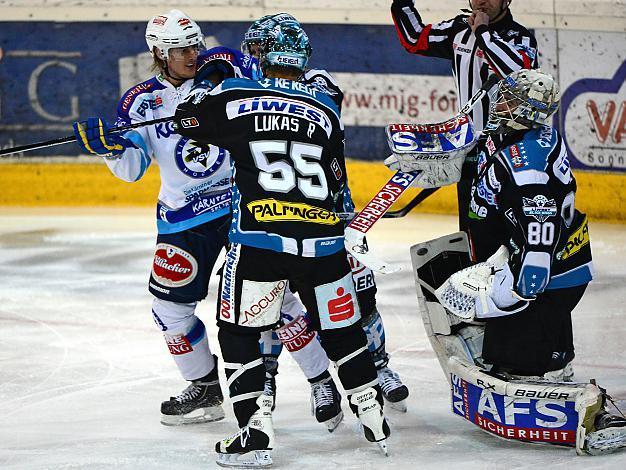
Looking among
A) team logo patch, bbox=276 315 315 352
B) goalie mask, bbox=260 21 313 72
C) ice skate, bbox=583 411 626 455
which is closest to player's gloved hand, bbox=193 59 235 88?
goalie mask, bbox=260 21 313 72

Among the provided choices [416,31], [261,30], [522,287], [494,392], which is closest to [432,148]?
[522,287]

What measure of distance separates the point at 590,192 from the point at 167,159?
14.4 feet

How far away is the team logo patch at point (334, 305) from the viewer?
361 cm

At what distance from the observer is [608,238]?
7.48 m

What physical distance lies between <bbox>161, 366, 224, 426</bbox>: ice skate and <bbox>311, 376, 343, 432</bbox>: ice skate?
0.36m

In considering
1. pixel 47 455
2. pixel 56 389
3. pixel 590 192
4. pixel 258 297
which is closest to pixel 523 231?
pixel 258 297

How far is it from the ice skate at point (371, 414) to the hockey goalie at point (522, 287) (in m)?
0.32

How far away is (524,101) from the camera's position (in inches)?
143

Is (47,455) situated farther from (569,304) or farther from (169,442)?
(569,304)

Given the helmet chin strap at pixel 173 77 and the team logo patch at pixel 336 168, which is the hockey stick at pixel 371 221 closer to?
the team logo patch at pixel 336 168

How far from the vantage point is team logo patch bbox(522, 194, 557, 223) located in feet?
11.5

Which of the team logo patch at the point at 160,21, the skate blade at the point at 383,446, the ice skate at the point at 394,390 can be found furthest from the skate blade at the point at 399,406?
the team logo patch at the point at 160,21

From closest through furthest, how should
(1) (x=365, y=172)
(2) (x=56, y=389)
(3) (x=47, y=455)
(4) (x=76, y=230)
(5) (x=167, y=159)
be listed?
(3) (x=47, y=455) → (5) (x=167, y=159) → (2) (x=56, y=389) → (4) (x=76, y=230) → (1) (x=365, y=172)

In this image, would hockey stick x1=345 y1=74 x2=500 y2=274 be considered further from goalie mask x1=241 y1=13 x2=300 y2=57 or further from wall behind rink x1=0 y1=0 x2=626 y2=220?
wall behind rink x1=0 y1=0 x2=626 y2=220
